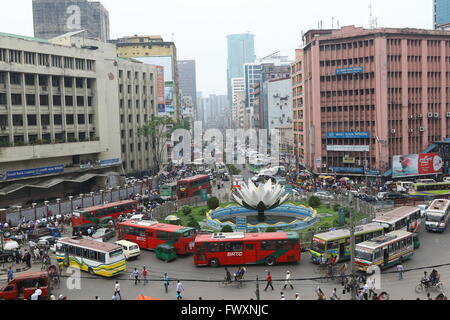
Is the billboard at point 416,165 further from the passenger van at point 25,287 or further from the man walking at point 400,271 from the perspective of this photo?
the passenger van at point 25,287

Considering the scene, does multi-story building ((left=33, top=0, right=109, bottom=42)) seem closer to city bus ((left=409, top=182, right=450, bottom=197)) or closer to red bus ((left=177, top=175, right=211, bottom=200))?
red bus ((left=177, top=175, right=211, bottom=200))

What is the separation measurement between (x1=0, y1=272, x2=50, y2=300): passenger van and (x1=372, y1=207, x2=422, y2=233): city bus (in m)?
23.5

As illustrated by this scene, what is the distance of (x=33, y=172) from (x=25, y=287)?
31.6 metres

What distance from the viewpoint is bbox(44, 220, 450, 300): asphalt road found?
77.4 feet

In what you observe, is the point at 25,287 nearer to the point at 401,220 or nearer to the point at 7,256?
the point at 7,256

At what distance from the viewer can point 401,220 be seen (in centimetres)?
3419

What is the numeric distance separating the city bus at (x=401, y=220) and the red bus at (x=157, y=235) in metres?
14.5

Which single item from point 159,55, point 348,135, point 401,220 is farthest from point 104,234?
point 159,55

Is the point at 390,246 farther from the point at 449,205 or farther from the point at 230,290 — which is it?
the point at 449,205

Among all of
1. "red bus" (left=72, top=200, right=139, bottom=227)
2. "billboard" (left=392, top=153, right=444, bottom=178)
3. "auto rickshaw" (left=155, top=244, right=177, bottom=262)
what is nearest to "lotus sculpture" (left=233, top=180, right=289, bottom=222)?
"auto rickshaw" (left=155, top=244, right=177, bottom=262)

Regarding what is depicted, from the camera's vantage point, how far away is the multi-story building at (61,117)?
51.7 meters

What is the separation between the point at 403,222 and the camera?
34.5m

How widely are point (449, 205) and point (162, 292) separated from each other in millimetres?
28206

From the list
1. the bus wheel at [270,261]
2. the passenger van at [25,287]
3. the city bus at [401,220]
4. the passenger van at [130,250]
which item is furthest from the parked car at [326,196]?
the passenger van at [25,287]
